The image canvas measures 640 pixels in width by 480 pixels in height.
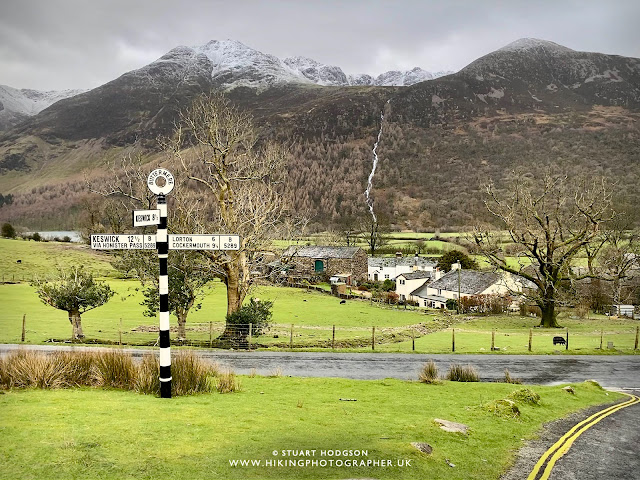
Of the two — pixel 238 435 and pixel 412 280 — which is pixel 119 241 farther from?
pixel 412 280

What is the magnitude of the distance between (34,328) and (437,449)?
1218 inches

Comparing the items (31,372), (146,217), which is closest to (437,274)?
(146,217)

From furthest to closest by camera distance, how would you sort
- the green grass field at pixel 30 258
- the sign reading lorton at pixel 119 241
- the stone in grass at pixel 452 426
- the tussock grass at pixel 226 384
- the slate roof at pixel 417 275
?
→ 1. the slate roof at pixel 417 275
2. the green grass field at pixel 30 258
3. the tussock grass at pixel 226 384
4. the sign reading lorton at pixel 119 241
5. the stone in grass at pixel 452 426

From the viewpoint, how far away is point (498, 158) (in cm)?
17350

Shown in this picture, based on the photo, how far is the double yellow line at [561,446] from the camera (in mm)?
7922

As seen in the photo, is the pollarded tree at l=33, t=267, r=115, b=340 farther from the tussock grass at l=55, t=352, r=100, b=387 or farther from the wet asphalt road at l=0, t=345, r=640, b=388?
the tussock grass at l=55, t=352, r=100, b=387

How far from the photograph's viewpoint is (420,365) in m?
22.3

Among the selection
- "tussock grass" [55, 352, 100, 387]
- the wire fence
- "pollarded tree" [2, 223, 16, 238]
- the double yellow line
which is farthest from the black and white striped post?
"pollarded tree" [2, 223, 16, 238]

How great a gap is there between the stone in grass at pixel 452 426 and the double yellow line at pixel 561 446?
150cm

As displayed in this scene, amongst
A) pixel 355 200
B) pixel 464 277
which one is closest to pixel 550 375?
pixel 464 277

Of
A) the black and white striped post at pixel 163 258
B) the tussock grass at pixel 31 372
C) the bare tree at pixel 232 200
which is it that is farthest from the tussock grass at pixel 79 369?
the bare tree at pixel 232 200

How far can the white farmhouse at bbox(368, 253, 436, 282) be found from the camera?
83.7 metres

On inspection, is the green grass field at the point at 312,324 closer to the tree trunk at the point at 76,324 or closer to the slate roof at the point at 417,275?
the tree trunk at the point at 76,324

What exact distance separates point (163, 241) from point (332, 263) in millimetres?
74742
